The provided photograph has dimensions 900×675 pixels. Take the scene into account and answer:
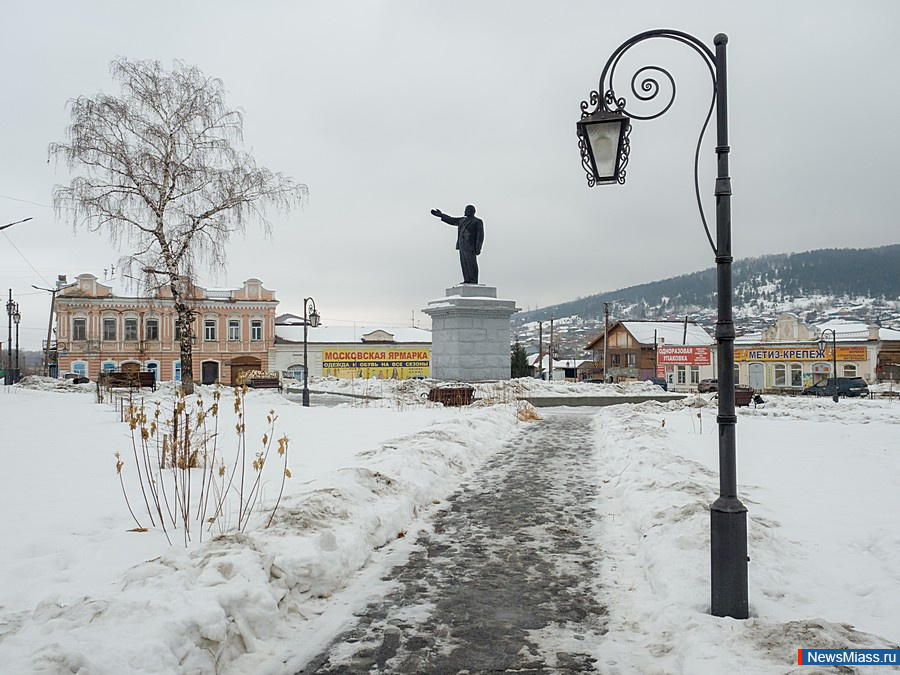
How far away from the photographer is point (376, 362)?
59.3 metres

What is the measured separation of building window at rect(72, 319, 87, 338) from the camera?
51781 millimetres

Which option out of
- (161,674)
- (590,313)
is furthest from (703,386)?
(590,313)

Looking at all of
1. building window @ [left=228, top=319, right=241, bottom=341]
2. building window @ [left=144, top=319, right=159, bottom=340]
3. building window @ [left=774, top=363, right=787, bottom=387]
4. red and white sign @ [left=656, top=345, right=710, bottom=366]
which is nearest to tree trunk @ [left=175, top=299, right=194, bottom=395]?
building window @ [left=228, top=319, right=241, bottom=341]

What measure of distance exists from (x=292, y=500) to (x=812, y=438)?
12.3 m

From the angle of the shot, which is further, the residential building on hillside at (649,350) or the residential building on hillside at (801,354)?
the residential building on hillside at (649,350)

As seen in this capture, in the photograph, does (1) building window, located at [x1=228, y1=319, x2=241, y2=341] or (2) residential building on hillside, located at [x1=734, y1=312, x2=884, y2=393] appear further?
(1) building window, located at [x1=228, y1=319, x2=241, y2=341]

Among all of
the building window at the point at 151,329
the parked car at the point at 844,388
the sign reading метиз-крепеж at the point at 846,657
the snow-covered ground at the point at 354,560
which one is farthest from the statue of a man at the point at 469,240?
the building window at the point at 151,329

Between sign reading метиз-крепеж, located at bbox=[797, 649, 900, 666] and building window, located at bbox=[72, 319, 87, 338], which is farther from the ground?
building window, located at bbox=[72, 319, 87, 338]

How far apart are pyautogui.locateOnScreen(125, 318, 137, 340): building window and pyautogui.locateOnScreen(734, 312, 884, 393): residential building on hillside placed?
4707 cm

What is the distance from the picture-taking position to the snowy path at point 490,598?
375 centimetres

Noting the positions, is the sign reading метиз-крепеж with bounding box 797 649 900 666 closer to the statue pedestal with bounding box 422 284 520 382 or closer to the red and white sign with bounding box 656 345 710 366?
the statue pedestal with bounding box 422 284 520 382

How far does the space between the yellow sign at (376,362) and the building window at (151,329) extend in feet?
44.2

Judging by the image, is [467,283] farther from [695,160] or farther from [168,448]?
[695,160]

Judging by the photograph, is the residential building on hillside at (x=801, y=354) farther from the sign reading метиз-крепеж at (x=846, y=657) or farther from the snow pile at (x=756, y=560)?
the sign reading метиз-крепеж at (x=846, y=657)
